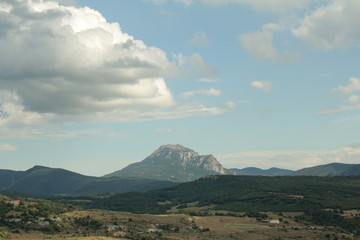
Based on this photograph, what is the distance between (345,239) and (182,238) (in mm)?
64897

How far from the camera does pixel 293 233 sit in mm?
185875

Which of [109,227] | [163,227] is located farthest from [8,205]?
[163,227]

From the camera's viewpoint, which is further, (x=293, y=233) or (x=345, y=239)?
(x=293, y=233)

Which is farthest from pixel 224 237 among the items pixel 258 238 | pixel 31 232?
pixel 31 232

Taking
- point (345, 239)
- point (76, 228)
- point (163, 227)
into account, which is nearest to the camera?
point (345, 239)

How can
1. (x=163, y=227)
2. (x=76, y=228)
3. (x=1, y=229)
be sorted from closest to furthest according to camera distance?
(x=1, y=229) < (x=76, y=228) < (x=163, y=227)

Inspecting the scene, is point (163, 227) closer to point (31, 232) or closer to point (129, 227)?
point (129, 227)

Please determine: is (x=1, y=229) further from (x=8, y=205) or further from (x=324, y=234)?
(x=324, y=234)

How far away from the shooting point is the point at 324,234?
179500 mm

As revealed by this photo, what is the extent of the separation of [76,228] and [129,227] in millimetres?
23605

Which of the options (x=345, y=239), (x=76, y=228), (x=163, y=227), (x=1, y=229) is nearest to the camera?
(x=1, y=229)

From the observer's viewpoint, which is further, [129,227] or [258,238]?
[129,227]

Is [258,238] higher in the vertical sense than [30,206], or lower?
lower

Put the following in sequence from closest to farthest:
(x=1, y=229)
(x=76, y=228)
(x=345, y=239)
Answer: (x=1, y=229), (x=345, y=239), (x=76, y=228)
